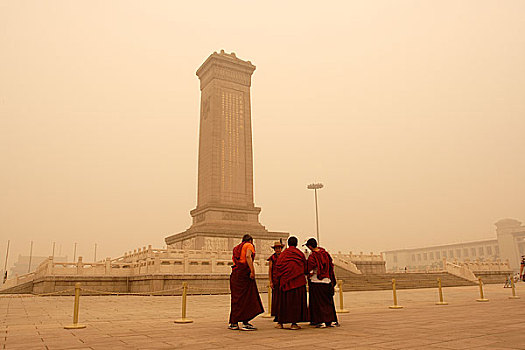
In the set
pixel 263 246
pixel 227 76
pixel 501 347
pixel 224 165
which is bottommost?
pixel 501 347

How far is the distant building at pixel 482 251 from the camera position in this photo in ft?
268

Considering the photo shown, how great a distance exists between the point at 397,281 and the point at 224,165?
18.6m

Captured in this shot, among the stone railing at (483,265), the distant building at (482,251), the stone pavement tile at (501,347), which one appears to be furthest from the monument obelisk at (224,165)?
the distant building at (482,251)

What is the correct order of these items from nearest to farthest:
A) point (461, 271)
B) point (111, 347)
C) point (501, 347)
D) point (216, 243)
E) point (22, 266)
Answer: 1. point (501, 347)
2. point (111, 347)
3. point (461, 271)
4. point (216, 243)
5. point (22, 266)

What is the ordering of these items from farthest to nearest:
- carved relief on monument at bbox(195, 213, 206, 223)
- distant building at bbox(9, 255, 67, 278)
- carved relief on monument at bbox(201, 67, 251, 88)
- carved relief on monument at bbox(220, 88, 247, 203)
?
distant building at bbox(9, 255, 67, 278) → carved relief on monument at bbox(201, 67, 251, 88) → carved relief on monument at bbox(220, 88, 247, 203) → carved relief on monument at bbox(195, 213, 206, 223)

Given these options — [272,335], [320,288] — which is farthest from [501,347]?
[320,288]

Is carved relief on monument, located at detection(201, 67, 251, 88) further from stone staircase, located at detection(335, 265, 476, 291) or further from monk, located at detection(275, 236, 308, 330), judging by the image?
monk, located at detection(275, 236, 308, 330)

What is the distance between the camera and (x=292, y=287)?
7180 mm

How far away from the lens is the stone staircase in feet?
71.2

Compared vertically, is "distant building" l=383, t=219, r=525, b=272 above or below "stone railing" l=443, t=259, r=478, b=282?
above

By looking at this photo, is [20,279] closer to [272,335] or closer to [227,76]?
[272,335]

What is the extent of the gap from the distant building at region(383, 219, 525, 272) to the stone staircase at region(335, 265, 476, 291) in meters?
51.8

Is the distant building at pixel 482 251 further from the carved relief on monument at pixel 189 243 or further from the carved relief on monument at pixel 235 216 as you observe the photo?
the carved relief on monument at pixel 189 243

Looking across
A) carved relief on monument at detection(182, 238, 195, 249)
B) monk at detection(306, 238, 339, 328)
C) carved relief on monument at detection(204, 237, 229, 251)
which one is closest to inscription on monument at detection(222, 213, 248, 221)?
carved relief on monument at detection(204, 237, 229, 251)
